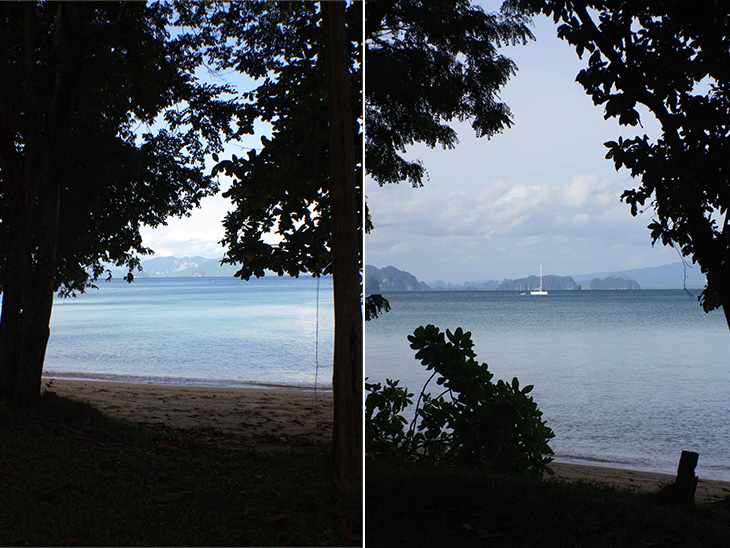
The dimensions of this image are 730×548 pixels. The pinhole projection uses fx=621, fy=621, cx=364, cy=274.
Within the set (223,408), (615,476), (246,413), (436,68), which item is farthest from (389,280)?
(223,408)

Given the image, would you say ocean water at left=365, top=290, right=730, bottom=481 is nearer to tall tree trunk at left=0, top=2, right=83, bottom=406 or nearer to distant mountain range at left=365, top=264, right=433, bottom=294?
distant mountain range at left=365, top=264, right=433, bottom=294

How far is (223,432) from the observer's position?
4.15 meters

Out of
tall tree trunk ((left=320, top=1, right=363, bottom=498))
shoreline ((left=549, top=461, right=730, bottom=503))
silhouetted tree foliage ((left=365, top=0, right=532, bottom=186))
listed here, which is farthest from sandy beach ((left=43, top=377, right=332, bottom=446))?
silhouetted tree foliage ((left=365, top=0, right=532, bottom=186))

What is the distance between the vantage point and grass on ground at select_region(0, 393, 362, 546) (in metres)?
2.24

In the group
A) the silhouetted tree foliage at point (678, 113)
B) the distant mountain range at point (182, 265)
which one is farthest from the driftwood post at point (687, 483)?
the distant mountain range at point (182, 265)

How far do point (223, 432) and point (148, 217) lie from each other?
5.08 ft

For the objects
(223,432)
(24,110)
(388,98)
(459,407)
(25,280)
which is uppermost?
(388,98)

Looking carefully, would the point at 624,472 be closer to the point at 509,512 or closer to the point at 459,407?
the point at 459,407

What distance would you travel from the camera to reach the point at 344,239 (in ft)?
8.09

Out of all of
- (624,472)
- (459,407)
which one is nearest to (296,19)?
(459,407)

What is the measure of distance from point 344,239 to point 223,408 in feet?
12.8

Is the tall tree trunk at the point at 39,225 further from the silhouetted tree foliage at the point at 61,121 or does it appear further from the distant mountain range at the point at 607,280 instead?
the distant mountain range at the point at 607,280

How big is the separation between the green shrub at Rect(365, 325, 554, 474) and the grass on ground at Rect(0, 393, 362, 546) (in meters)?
Result: 0.39

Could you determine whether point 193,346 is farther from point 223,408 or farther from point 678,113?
point 678,113
